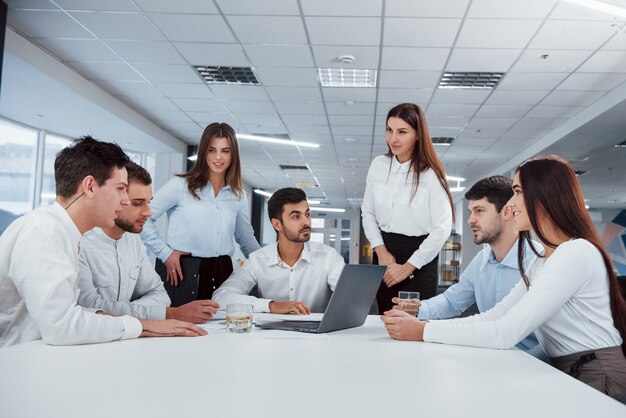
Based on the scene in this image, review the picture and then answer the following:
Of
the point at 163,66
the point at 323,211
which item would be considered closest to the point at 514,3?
the point at 163,66

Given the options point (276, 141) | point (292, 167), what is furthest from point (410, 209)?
point (292, 167)

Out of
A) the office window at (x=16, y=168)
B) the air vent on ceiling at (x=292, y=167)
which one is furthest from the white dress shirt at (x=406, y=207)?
the air vent on ceiling at (x=292, y=167)

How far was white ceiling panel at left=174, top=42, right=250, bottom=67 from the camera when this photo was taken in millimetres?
5328

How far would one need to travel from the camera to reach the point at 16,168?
295 inches

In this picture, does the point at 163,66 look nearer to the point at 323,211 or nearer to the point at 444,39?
the point at 444,39

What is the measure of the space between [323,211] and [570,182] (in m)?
21.3

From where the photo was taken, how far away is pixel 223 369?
3.61 ft

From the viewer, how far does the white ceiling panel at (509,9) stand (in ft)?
13.7

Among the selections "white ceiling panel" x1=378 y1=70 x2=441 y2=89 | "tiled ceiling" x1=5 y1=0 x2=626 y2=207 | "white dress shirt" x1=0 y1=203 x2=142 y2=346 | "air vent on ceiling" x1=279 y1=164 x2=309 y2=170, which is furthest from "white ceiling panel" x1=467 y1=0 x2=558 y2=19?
"air vent on ceiling" x1=279 y1=164 x2=309 y2=170

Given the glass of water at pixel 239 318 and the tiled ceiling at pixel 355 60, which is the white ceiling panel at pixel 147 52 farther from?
the glass of water at pixel 239 318

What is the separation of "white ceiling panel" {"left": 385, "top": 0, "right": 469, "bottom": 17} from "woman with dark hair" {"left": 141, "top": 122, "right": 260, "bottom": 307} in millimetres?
2166

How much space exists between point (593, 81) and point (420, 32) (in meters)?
2.39

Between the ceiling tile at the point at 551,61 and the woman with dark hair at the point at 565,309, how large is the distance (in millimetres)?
4067

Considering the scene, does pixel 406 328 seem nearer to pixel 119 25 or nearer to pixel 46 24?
pixel 119 25
